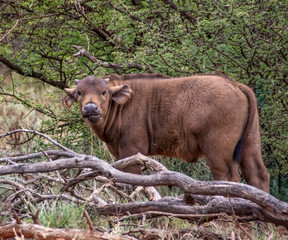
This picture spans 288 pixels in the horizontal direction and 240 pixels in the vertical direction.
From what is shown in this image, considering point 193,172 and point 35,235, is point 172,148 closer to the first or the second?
point 193,172

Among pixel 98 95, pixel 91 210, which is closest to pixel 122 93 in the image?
pixel 98 95

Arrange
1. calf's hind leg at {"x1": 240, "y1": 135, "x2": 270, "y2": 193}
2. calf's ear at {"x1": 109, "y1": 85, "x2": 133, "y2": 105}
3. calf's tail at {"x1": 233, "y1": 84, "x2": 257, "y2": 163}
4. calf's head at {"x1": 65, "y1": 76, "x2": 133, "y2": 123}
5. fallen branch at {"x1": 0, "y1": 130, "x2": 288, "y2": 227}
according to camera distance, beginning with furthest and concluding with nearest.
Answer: calf's ear at {"x1": 109, "y1": 85, "x2": 133, "y2": 105}, calf's head at {"x1": 65, "y1": 76, "x2": 133, "y2": 123}, calf's hind leg at {"x1": 240, "y1": 135, "x2": 270, "y2": 193}, calf's tail at {"x1": 233, "y1": 84, "x2": 257, "y2": 163}, fallen branch at {"x1": 0, "y1": 130, "x2": 288, "y2": 227}

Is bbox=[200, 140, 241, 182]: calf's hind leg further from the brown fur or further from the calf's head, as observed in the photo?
the calf's head

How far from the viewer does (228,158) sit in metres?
6.93

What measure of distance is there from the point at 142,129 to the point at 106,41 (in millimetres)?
2960

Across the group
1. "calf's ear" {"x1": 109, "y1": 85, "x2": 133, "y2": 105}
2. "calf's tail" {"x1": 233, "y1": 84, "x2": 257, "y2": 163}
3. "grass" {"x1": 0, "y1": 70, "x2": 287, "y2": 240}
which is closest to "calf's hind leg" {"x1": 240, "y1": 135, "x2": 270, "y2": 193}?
"calf's tail" {"x1": 233, "y1": 84, "x2": 257, "y2": 163}

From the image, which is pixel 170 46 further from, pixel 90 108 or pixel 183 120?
pixel 90 108

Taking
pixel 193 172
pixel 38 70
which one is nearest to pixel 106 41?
pixel 38 70

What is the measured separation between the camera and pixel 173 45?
9555 millimetres

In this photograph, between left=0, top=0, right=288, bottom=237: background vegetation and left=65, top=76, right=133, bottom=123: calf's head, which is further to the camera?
left=0, top=0, right=288, bottom=237: background vegetation

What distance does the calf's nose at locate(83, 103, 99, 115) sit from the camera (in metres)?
7.12

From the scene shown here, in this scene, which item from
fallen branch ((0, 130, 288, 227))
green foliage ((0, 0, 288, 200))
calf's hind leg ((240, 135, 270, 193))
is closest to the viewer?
fallen branch ((0, 130, 288, 227))

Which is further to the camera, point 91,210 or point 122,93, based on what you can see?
point 122,93

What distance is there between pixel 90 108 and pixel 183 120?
126cm
